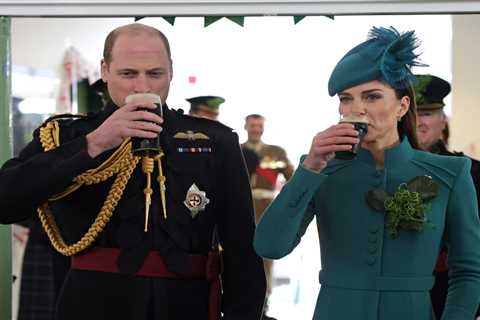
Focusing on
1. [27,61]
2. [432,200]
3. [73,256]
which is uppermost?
[27,61]

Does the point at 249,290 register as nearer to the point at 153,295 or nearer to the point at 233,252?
the point at 233,252

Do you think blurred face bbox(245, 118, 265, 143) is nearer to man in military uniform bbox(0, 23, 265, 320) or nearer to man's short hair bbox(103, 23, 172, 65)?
man in military uniform bbox(0, 23, 265, 320)

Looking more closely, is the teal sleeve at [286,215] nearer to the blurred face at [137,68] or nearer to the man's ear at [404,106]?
the man's ear at [404,106]

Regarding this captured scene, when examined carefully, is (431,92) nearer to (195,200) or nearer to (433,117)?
(433,117)

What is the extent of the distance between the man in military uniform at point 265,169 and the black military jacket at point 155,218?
176 millimetres

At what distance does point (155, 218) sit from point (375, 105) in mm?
590

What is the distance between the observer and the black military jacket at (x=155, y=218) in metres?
1.69

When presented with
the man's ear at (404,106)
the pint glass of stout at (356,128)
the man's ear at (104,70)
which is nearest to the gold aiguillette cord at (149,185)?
the man's ear at (104,70)

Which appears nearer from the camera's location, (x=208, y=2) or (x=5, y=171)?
(x=5, y=171)

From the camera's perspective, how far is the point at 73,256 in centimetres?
180

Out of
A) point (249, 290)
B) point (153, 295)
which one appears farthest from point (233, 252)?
point (153, 295)

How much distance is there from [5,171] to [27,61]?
0.57 meters

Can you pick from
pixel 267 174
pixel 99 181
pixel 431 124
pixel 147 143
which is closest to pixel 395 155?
pixel 431 124

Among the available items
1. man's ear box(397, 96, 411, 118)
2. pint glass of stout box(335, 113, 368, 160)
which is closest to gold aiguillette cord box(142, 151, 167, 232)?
pint glass of stout box(335, 113, 368, 160)
